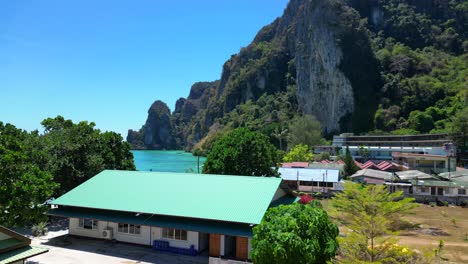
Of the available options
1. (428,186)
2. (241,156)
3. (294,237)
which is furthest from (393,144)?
(294,237)

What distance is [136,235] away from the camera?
22375 millimetres

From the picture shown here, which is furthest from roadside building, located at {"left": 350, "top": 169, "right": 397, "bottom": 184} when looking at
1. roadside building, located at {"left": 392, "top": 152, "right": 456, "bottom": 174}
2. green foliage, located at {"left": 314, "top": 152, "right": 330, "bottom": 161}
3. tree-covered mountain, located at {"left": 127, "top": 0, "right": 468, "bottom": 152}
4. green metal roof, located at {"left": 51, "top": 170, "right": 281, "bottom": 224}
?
tree-covered mountain, located at {"left": 127, "top": 0, "right": 468, "bottom": 152}

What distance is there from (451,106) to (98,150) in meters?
103

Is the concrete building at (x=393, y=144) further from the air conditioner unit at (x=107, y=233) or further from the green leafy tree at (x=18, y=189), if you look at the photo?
the green leafy tree at (x=18, y=189)

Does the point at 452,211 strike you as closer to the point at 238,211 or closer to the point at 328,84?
the point at 238,211

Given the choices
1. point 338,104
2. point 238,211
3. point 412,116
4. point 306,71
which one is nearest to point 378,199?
point 238,211

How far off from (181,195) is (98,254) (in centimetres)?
594

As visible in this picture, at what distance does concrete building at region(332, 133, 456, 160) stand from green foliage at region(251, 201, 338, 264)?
55035 mm

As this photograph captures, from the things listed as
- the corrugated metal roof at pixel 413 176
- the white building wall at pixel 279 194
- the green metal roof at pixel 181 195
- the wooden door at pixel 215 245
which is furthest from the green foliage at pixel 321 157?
the wooden door at pixel 215 245

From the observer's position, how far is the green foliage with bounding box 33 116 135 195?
28578mm

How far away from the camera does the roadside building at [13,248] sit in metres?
12.2

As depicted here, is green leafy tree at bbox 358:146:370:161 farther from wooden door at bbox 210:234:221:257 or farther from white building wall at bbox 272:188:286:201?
wooden door at bbox 210:234:221:257

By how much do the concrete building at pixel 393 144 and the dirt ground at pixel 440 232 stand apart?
2952 cm

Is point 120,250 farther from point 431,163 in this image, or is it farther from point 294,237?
point 431,163
